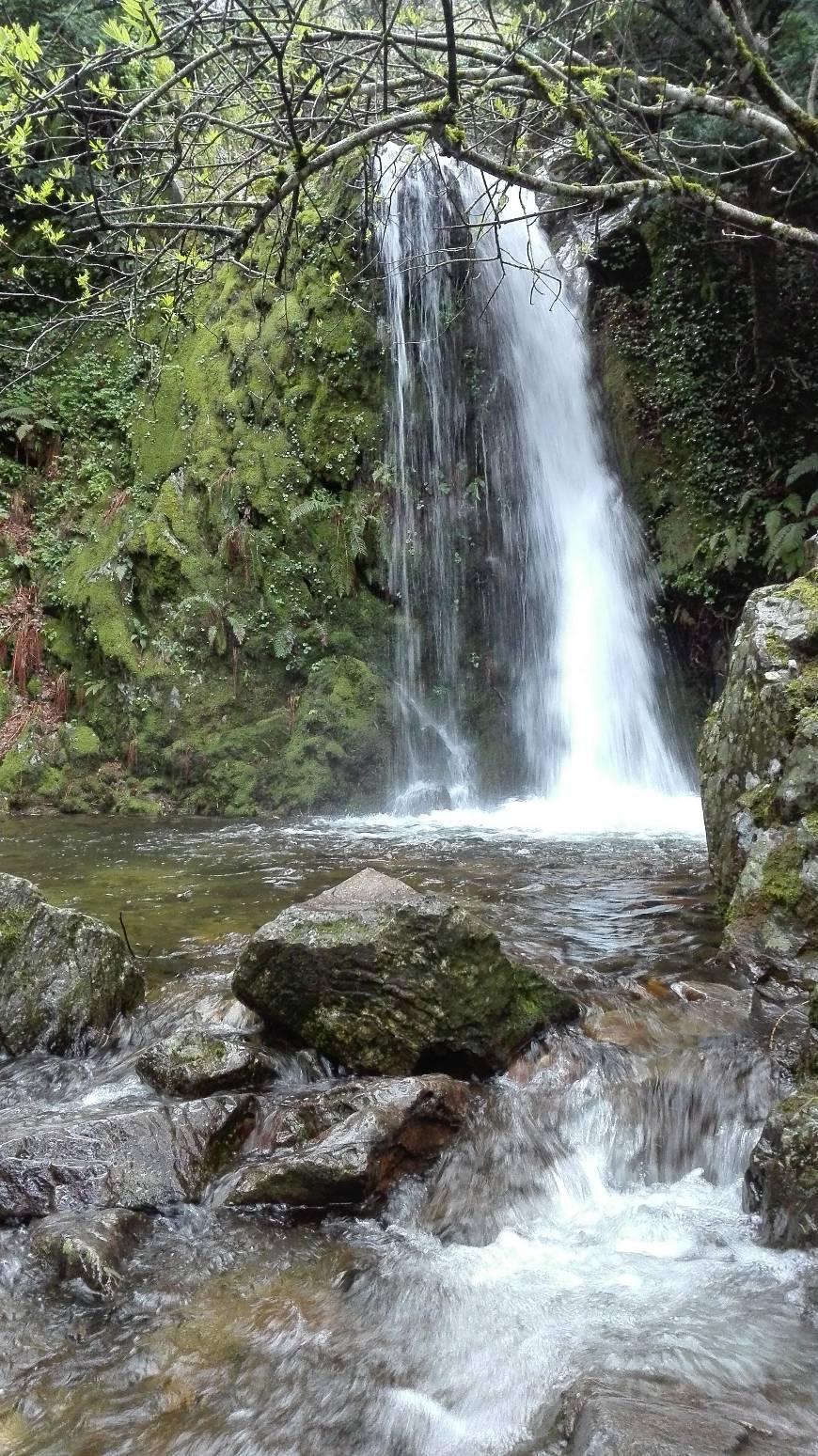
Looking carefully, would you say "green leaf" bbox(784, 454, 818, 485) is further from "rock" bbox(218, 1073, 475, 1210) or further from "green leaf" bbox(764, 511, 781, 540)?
"rock" bbox(218, 1073, 475, 1210)

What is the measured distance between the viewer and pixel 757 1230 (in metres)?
3.00

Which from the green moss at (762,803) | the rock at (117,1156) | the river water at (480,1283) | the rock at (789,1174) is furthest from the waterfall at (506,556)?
the rock at (789,1174)

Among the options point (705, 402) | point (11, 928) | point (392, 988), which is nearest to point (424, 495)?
point (705, 402)

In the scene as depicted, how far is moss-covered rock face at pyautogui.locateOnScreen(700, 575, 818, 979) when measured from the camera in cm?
448

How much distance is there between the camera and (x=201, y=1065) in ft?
12.3

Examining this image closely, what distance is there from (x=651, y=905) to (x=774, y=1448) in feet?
12.7

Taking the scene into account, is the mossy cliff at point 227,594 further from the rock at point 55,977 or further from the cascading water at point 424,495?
the rock at point 55,977

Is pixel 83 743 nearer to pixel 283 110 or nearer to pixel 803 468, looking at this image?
pixel 283 110

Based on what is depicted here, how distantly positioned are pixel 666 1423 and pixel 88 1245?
1802 millimetres

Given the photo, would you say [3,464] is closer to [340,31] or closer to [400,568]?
[400,568]

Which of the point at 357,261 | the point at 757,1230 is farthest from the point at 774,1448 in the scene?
the point at 357,261

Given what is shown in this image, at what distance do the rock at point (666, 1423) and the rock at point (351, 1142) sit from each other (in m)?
1.14

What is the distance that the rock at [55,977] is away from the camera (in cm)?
427

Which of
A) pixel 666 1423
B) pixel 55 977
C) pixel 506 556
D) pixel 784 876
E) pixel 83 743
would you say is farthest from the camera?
pixel 506 556
